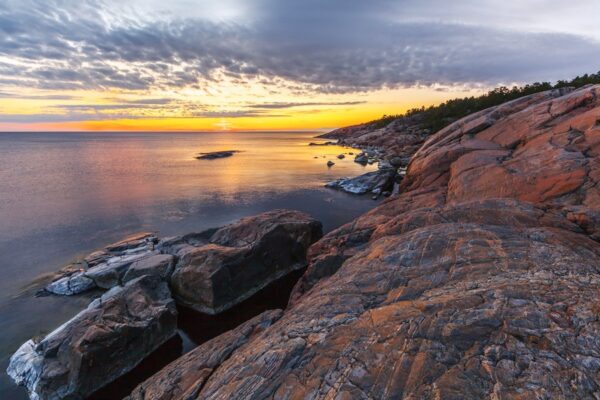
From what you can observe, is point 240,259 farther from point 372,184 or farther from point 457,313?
point 372,184

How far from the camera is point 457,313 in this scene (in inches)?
263

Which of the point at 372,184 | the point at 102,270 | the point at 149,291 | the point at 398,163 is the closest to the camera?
the point at 149,291

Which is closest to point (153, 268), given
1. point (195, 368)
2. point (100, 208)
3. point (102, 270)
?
point (102, 270)

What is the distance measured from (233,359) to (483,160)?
1821 centimetres

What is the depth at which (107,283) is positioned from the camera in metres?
18.3

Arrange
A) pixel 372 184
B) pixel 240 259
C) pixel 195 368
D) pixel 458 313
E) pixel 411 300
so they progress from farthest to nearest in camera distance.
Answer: pixel 372 184
pixel 240 259
pixel 195 368
pixel 411 300
pixel 458 313

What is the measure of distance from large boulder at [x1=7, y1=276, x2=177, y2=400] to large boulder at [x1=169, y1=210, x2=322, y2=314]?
Result: 232 centimetres

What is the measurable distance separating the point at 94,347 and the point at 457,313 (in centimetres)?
1317

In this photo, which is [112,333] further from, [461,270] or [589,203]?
[589,203]

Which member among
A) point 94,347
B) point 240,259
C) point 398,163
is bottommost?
point 398,163

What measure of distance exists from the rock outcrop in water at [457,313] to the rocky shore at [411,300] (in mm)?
34

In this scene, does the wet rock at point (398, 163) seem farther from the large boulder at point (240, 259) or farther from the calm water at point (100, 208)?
the large boulder at point (240, 259)

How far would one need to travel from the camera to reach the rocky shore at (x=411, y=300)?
572 cm

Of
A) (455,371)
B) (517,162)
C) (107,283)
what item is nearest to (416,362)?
(455,371)
